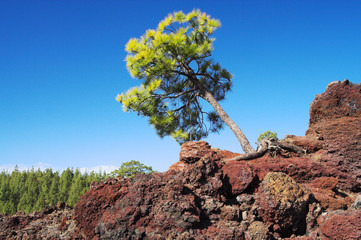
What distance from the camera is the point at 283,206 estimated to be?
301cm

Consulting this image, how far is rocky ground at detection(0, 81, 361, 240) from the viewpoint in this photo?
2742 millimetres

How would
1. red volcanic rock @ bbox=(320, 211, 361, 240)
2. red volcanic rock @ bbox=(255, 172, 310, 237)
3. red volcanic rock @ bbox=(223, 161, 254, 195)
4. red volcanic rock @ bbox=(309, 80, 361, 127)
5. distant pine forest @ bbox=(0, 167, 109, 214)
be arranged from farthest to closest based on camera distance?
distant pine forest @ bbox=(0, 167, 109, 214) < red volcanic rock @ bbox=(309, 80, 361, 127) < red volcanic rock @ bbox=(223, 161, 254, 195) < red volcanic rock @ bbox=(255, 172, 310, 237) < red volcanic rock @ bbox=(320, 211, 361, 240)

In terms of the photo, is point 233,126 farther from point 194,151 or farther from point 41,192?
point 41,192

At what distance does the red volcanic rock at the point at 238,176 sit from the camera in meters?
3.58

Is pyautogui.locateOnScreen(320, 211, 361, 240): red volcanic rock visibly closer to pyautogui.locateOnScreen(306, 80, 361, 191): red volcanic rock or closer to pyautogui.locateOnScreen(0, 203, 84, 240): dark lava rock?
pyautogui.locateOnScreen(306, 80, 361, 191): red volcanic rock

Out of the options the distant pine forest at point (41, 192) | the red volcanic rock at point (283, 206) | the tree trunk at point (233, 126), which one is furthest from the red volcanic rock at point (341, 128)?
the distant pine forest at point (41, 192)

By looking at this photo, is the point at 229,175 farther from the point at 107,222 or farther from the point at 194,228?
the point at 107,222

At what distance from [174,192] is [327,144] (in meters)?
3.39

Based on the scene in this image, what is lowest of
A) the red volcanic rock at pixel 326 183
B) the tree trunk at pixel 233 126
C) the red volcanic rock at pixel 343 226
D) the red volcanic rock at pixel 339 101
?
the red volcanic rock at pixel 343 226

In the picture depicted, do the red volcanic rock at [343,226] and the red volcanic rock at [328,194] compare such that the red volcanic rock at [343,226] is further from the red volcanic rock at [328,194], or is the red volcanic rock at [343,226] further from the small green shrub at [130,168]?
the small green shrub at [130,168]

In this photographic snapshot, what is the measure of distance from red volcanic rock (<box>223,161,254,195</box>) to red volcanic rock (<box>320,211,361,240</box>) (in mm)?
1025

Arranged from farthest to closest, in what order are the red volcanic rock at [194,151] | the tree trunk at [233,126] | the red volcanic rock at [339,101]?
the tree trunk at [233,126] → the red volcanic rock at [339,101] → the red volcanic rock at [194,151]

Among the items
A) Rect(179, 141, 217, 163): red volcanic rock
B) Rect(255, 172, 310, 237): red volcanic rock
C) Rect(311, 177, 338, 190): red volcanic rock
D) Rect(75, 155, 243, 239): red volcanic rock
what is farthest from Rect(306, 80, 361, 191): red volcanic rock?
Rect(75, 155, 243, 239): red volcanic rock

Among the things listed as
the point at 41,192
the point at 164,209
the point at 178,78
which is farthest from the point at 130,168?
the point at 41,192
